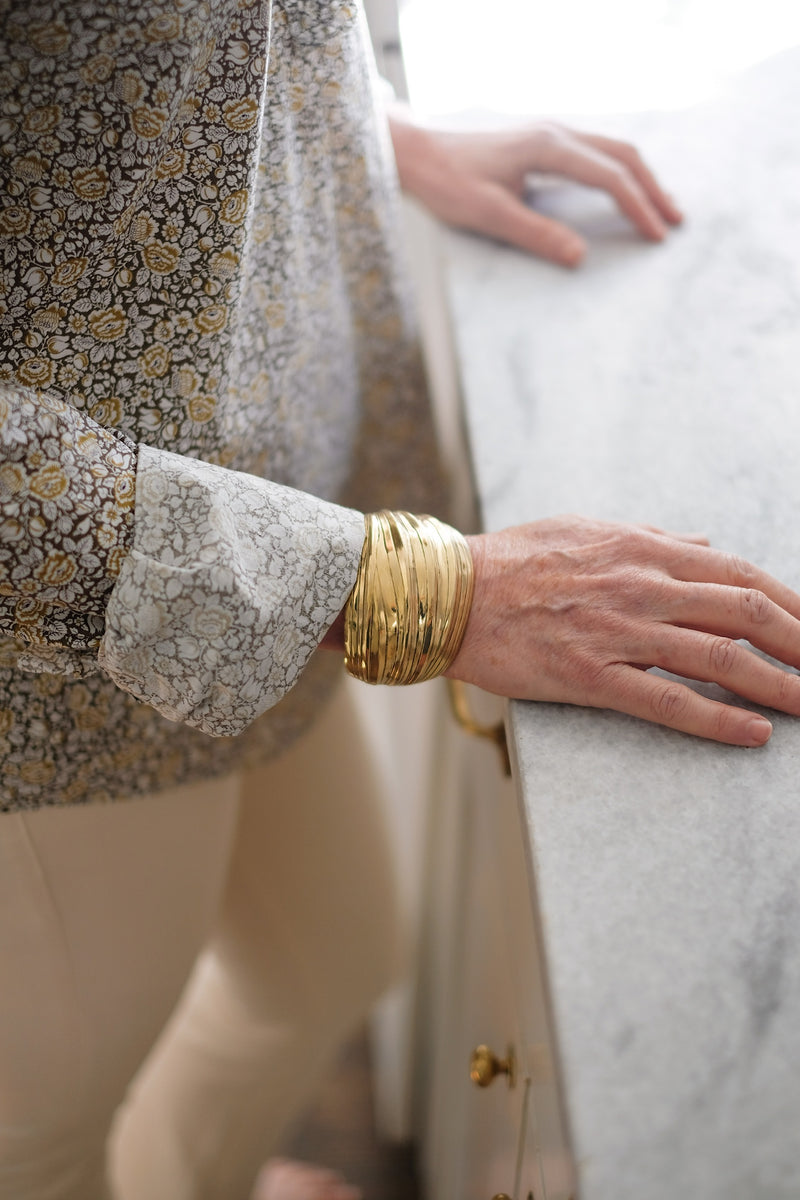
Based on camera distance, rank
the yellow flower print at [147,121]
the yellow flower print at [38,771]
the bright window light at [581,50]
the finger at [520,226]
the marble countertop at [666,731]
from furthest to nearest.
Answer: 1. the bright window light at [581,50]
2. the finger at [520,226]
3. the yellow flower print at [38,771]
4. the yellow flower print at [147,121]
5. the marble countertop at [666,731]

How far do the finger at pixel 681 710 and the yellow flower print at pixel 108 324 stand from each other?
0.31m

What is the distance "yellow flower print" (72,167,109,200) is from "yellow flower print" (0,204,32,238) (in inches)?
1.0

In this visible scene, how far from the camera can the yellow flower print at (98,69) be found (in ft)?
1.45

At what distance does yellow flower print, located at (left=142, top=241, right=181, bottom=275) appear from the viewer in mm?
504

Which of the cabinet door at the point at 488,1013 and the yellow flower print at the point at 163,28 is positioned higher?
the yellow flower print at the point at 163,28

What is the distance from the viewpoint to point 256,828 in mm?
893

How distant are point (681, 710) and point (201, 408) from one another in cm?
Result: 31

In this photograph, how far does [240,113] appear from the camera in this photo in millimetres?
491

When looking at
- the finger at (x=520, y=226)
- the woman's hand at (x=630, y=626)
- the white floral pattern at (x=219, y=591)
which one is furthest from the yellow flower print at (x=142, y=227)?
the finger at (x=520, y=226)

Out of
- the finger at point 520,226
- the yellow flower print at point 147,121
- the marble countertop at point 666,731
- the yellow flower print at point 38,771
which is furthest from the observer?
the finger at point 520,226

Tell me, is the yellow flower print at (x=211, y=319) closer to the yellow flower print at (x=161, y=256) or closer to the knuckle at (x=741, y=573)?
the yellow flower print at (x=161, y=256)

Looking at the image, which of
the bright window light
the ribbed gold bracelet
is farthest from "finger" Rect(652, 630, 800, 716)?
the bright window light

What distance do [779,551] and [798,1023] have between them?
282 millimetres

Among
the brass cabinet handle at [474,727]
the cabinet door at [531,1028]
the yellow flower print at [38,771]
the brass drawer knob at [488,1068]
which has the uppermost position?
the yellow flower print at [38,771]
